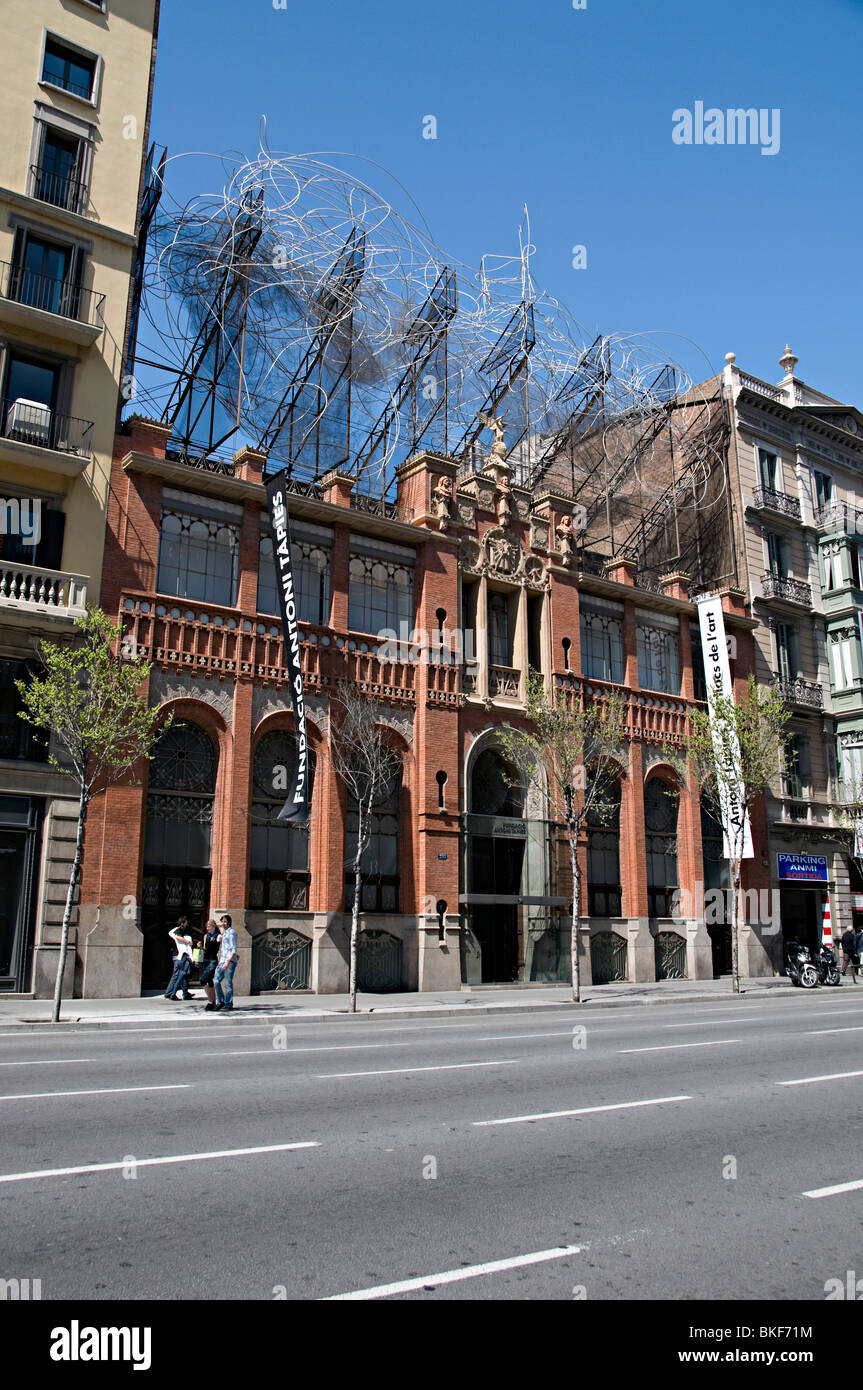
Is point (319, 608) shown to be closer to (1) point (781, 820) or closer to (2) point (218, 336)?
(2) point (218, 336)

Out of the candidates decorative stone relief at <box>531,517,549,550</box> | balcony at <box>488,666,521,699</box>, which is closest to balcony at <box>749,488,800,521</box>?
decorative stone relief at <box>531,517,549,550</box>

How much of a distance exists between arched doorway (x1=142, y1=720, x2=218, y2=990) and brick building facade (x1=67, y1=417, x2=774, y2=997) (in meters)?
0.05

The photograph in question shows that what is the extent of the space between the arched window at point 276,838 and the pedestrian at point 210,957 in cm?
210

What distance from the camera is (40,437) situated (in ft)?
75.8

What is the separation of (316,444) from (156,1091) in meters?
25.3

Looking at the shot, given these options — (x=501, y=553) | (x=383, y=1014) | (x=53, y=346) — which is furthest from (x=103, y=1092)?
(x=501, y=553)

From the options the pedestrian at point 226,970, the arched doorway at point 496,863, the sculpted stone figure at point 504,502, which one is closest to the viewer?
the pedestrian at point 226,970

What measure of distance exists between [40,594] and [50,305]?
299 inches

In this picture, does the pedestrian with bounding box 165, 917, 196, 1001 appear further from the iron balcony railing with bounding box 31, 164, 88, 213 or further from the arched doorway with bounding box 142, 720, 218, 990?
the iron balcony railing with bounding box 31, 164, 88, 213

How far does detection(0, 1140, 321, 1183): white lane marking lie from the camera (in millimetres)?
6730

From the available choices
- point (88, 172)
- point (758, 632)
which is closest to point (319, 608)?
point (88, 172)

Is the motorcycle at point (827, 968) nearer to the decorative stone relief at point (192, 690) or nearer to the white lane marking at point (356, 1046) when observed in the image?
the white lane marking at point (356, 1046)

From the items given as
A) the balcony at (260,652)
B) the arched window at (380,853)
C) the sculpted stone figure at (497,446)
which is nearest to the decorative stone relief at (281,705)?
the balcony at (260,652)

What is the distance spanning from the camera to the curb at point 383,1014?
16922 millimetres
